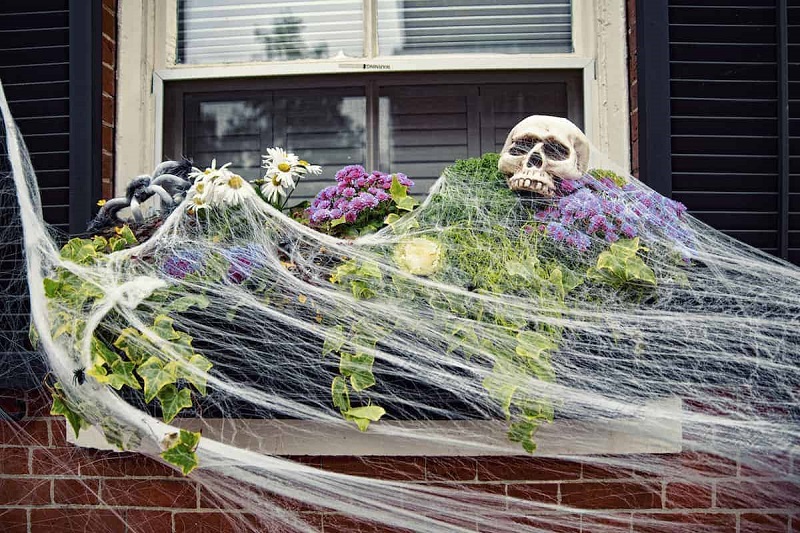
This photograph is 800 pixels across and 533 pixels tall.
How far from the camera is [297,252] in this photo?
2.12 m

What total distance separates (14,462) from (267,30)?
188 centimetres

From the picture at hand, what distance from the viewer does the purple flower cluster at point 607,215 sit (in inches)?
80.5

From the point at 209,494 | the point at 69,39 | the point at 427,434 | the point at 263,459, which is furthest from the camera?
the point at 69,39

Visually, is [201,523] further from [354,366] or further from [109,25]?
[109,25]

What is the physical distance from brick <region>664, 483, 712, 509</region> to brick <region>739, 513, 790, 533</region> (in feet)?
0.42

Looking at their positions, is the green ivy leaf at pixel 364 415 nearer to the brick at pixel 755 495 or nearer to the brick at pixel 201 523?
the brick at pixel 201 523

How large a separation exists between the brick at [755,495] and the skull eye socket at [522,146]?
3.93 ft

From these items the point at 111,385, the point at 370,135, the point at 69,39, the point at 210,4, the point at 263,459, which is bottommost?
the point at 263,459

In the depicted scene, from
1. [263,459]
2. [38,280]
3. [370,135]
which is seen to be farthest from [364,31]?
[263,459]

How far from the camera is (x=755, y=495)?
2342mm

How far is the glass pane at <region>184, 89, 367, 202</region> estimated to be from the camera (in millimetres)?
2986

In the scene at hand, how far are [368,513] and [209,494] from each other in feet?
2.21

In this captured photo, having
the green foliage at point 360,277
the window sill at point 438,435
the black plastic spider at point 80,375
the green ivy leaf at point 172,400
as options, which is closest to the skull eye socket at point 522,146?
the green foliage at point 360,277

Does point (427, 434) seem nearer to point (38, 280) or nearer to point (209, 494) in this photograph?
point (209, 494)
